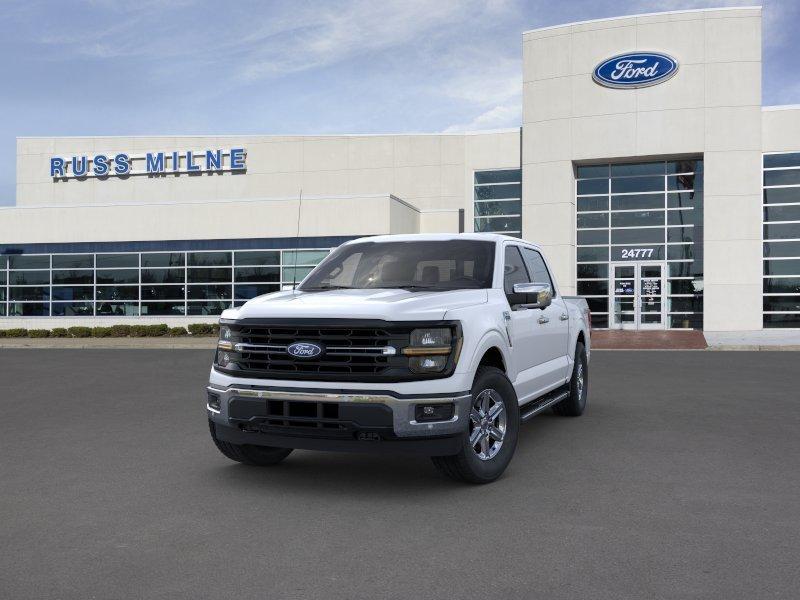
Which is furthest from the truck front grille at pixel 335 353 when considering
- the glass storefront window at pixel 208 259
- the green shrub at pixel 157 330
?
the glass storefront window at pixel 208 259

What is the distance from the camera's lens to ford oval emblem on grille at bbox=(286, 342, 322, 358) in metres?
5.89

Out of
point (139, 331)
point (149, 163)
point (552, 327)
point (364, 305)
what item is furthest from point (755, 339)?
point (149, 163)

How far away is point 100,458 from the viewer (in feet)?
24.6

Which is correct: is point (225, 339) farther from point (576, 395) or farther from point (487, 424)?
point (576, 395)

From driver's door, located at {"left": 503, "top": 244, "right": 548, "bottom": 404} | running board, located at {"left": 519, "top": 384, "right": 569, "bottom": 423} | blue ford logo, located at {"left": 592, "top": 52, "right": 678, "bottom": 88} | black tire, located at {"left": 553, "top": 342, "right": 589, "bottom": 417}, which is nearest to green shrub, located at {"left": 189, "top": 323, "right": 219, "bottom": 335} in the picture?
blue ford logo, located at {"left": 592, "top": 52, "right": 678, "bottom": 88}

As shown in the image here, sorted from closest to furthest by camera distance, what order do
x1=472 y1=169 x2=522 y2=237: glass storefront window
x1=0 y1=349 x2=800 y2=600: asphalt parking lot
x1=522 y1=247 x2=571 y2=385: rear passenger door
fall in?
x1=0 y1=349 x2=800 y2=600: asphalt parking lot → x1=522 y1=247 x2=571 y2=385: rear passenger door → x1=472 y1=169 x2=522 y2=237: glass storefront window

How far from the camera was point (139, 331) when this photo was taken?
3164cm

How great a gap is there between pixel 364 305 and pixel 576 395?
15.2 ft

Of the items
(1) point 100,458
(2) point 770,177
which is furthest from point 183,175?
(1) point 100,458

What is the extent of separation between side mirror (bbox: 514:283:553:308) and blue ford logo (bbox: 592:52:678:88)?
85.3 feet

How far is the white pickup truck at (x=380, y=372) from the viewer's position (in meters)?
5.78

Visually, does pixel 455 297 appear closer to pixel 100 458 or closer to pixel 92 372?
pixel 100 458

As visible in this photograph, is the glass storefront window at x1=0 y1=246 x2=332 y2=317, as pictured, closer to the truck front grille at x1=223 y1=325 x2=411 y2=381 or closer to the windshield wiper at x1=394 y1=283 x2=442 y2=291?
the windshield wiper at x1=394 y1=283 x2=442 y2=291

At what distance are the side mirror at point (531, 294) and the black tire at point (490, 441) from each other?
0.81 metres
